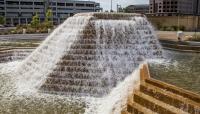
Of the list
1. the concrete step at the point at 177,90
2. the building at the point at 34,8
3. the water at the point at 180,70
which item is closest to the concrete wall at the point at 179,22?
the water at the point at 180,70

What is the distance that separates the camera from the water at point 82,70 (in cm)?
1291

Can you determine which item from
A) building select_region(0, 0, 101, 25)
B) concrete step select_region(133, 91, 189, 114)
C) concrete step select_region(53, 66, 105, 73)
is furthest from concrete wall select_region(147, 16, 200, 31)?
building select_region(0, 0, 101, 25)

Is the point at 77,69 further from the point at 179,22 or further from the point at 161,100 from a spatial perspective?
the point at 179,22

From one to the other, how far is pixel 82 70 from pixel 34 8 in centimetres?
8877

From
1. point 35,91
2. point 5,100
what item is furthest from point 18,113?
point 35,91

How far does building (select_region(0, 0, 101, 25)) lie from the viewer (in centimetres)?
9497

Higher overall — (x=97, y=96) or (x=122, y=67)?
(x=122, y=67)

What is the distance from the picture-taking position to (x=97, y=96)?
13805 mm

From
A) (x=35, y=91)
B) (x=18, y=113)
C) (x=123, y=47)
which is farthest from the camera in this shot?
(x=123, y=47)

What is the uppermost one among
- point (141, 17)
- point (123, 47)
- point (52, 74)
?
point (141, 17)

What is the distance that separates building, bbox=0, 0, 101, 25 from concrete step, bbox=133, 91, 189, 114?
270 feet

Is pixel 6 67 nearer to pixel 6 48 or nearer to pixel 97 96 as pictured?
pixel 6 48

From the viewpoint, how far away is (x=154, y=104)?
964 cm

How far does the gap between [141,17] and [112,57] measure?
4199 millimetres
